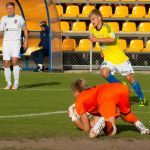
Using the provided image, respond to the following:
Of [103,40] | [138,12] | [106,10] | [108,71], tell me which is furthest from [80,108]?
[106,10]

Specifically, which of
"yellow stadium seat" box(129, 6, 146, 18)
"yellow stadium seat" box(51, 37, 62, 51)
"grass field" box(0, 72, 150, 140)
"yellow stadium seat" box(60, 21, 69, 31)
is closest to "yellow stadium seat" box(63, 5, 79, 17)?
"yellow stadium seat" box(60, 21, 69, 31)

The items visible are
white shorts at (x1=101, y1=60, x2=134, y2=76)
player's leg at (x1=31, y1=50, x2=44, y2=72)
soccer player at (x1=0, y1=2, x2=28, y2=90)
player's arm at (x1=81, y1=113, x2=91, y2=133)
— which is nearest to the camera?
player's arm at (x1=81, y1=113, x2=91, y2=133)

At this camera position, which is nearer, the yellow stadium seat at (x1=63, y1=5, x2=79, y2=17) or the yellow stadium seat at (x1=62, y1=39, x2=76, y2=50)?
the yellow stadium seat at (x1=62, y1=39, x2=76, y2=50)

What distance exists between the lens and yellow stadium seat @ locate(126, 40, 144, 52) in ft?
89.9

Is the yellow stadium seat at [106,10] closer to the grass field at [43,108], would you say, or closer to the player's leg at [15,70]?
the grass field at [43,108]

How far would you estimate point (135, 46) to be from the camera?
90.7ft

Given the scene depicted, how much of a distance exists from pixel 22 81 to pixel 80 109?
10982mm

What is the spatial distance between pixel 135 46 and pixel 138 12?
2.99m

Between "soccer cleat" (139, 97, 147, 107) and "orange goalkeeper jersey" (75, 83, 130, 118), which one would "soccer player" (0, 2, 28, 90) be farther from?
"orange goalkeeper jersey" (75, 83, 130, 118)

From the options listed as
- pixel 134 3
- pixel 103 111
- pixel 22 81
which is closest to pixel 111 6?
pixel 134 3

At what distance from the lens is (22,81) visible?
72.1ft

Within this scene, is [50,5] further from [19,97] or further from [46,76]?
[19,97]

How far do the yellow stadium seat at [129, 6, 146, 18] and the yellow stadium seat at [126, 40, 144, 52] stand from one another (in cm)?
258

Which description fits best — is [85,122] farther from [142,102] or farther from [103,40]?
[142,102]
